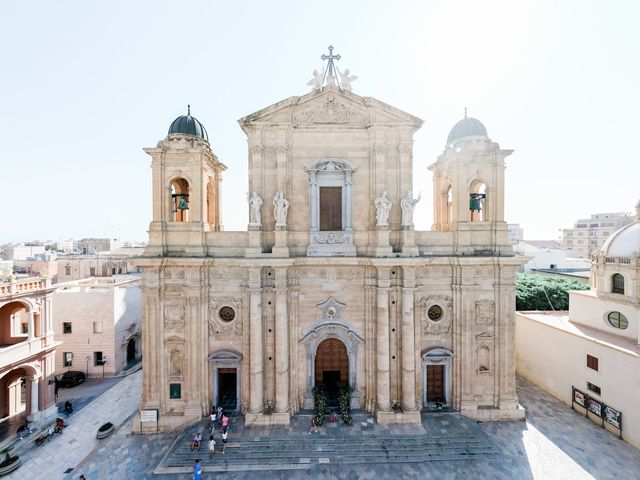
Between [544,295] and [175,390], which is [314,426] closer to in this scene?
[175,390]

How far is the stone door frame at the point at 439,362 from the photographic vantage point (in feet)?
55.5

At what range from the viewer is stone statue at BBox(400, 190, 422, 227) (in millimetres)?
16750

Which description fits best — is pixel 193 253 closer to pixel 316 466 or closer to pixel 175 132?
pixel 175 132

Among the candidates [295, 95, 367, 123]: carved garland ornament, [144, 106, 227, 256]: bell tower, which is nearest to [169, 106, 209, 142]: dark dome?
[144, 106, 227, 256]: bell tower

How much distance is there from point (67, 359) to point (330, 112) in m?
27.9

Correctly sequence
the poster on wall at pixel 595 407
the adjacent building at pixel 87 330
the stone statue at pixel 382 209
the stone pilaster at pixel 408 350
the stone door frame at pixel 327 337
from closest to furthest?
1. the stone pilaster at pixel 408 350
2. the poster on wall at pixel 595 407
3. the stone statue at pixel 382 209
4. the stone door frame at pixel 327 337
5. the adjacent building at pixel 87 330

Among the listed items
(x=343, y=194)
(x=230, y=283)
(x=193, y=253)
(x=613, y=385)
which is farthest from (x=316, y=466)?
(x=613, y=385)

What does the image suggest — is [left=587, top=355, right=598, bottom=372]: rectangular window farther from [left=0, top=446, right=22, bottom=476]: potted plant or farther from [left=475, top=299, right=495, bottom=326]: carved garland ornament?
[left=0, top=446, right=22, bottom=476]: potted plant

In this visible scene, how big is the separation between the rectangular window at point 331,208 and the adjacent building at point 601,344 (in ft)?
51.0

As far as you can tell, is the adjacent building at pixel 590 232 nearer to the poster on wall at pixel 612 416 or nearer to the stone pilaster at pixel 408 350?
the poster on wall at pixel 612 416

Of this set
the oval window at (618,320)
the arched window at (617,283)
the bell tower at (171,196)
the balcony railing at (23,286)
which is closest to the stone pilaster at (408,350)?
the bell tower at (171,196)

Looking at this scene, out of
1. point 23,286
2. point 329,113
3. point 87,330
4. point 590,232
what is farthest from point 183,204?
point 590,232

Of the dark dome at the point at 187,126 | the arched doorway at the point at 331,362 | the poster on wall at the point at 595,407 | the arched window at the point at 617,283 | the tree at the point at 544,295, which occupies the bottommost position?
the poster on wall at the point at 595,407

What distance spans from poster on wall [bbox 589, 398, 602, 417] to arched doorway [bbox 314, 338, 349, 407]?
1328cm
